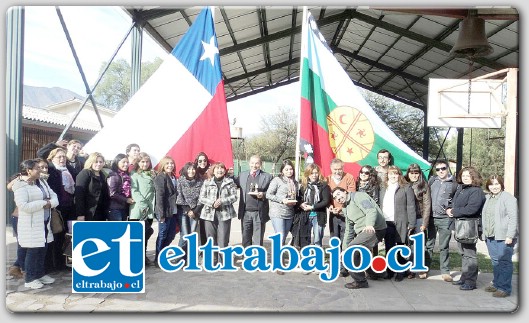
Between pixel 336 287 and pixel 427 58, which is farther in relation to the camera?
pixel 427 58

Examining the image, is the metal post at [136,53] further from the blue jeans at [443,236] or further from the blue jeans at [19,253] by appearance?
the blue jeans at [443,236]

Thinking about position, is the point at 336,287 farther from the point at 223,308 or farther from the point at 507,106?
the point at 507,106

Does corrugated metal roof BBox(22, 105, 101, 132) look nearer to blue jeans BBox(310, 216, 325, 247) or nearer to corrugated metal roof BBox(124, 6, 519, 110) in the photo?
corrugated metal roof BBox(124, 6, 519, 110)

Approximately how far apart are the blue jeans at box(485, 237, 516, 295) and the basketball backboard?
1.13 m

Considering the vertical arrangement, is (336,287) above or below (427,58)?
below

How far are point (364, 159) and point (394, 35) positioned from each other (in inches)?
164

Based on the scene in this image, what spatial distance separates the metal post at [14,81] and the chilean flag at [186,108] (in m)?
0.73

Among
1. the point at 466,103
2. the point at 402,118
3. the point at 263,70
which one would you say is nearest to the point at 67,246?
the point at 466,103

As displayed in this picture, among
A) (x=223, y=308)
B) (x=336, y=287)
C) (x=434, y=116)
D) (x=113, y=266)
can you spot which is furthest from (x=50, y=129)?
(x=434, y=116)

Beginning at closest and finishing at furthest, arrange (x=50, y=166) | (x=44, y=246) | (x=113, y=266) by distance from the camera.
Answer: (x=113, y=266), (x=44, y=246), (x=50, y=166)

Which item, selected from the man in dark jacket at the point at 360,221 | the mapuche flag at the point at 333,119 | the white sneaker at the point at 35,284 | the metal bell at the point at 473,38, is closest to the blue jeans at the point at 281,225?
the man in dark jacket at the point at 360,221

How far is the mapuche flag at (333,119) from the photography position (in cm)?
404

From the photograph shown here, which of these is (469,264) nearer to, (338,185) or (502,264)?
(502,264)

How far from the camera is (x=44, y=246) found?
3529mm
